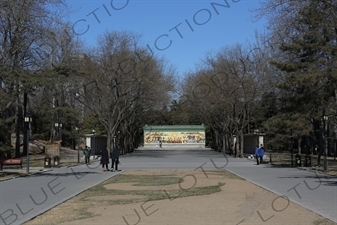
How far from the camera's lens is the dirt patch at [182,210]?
467 inches

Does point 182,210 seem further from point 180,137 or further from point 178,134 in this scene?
point 180,137

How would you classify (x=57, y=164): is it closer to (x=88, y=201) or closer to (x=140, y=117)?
(x=88, y=201)

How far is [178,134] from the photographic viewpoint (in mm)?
93250

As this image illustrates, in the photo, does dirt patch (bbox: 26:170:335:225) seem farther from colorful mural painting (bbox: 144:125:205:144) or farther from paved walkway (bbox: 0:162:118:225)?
colorful mural painting (bbox: 144:125:205:144)

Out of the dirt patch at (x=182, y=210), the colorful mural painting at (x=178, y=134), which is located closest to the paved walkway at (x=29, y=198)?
the dirt patch at (x=182, y=210)

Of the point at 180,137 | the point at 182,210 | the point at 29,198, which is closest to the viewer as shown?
the point at 182,210

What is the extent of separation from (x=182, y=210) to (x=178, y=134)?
261 ft

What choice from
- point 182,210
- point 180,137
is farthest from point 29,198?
point 180,137

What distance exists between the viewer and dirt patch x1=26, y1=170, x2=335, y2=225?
11.9m

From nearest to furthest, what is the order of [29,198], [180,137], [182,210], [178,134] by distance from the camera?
[182,210] < [29,198] < [178,134] < [180,137]

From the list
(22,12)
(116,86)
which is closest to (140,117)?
(116,86)

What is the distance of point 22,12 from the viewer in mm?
30703

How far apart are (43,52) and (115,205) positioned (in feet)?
91.7

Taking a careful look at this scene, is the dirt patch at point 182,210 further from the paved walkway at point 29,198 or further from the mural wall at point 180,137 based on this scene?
the mural wall at point 180,137
